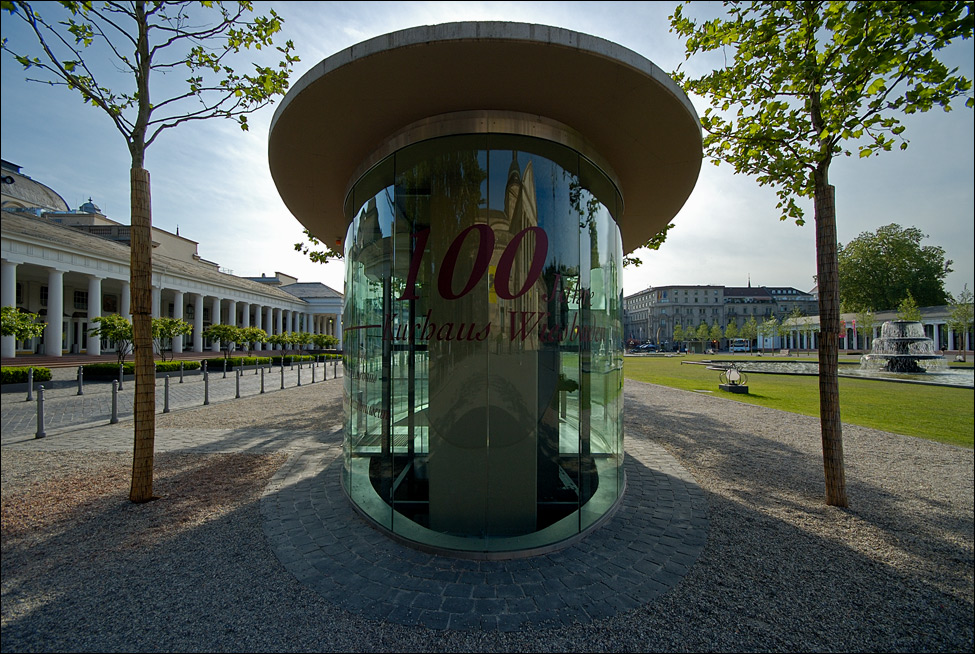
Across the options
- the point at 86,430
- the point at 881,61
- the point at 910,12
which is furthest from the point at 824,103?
the point at 86,430

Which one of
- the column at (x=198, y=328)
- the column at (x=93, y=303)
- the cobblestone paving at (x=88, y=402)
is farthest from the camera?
the column at (x=198, y=328)

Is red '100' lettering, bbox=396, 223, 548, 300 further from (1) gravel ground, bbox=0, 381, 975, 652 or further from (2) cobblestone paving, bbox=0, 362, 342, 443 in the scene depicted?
(2) cobblestone paving, bbox=0, 362, 342, 443

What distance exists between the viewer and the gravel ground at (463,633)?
313cm

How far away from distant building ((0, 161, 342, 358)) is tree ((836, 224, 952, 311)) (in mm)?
80012

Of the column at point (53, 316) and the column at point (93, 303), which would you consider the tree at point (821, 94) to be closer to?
the column at point (53, 316)

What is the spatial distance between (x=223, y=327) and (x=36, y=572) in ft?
122

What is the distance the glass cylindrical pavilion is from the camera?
14.4ft

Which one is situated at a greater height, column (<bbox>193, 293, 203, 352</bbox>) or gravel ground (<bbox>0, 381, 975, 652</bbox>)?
column (<bbox>193, 293, 203, 352</bbox>)

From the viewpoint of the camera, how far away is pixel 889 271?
60.8 m

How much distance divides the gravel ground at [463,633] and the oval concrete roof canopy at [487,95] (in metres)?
4.00

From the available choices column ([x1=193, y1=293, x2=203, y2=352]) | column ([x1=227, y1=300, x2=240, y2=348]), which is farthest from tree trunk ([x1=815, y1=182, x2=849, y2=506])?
column ([x1=227, y1=300, x2=240, y2=348])

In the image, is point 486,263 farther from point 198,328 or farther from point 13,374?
point 198,328

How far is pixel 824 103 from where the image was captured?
5.49 meters

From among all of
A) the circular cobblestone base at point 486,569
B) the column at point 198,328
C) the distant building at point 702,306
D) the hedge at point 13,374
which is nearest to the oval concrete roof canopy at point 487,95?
the hedge at point 13,374
